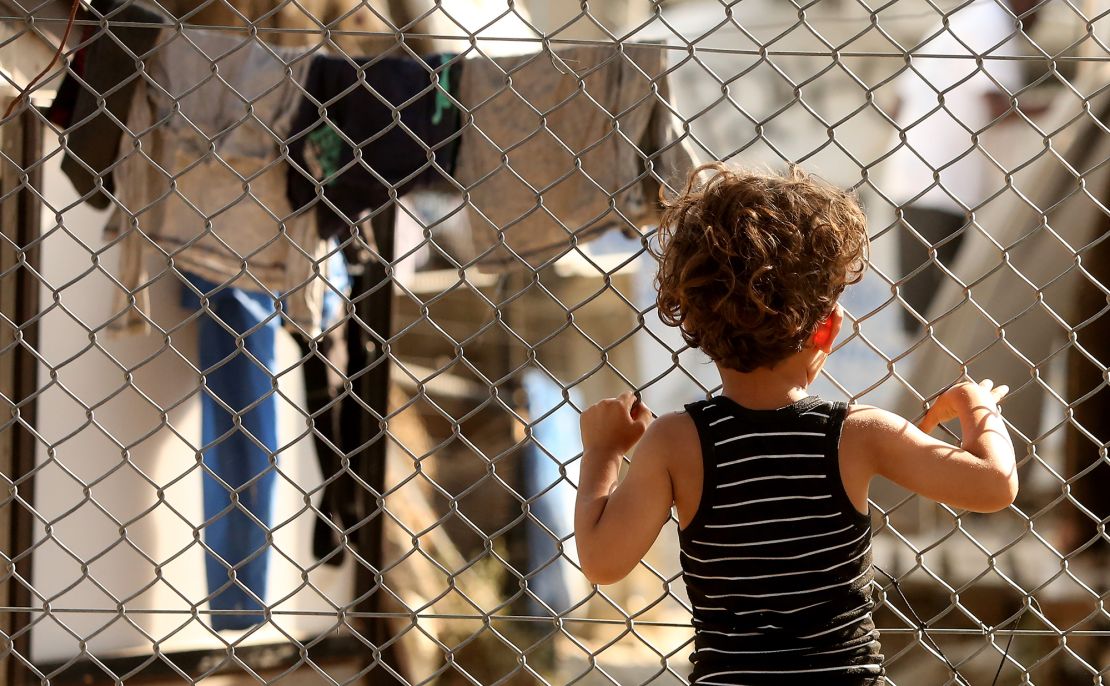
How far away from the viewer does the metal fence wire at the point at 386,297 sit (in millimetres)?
1917

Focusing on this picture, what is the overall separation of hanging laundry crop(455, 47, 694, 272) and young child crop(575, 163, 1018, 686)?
1132 mm

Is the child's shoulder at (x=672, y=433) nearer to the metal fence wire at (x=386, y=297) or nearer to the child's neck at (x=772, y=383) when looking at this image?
the child's neck at (x=772, y=383)

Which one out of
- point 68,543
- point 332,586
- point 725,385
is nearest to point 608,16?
point 332,586

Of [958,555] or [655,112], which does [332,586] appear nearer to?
[655,112]

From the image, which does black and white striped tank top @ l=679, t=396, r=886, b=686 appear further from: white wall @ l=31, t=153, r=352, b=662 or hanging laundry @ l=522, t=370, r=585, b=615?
hanging laundry @ l=522, t=370, r=585, b=615

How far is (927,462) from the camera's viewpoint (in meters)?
1.50

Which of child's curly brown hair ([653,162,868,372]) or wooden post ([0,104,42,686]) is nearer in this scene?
child's curly brown hair ([653,162,868,372])

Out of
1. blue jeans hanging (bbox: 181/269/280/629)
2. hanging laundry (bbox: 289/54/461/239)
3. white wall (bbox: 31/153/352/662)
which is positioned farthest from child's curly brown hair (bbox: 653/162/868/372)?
blue jeans hanging (bbox: 181/269/280/629)

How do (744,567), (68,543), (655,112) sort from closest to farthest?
(744,567), (655,112), (68,543)

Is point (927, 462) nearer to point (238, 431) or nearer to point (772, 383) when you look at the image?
point (772, 383)

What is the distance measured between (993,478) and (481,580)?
502 cm

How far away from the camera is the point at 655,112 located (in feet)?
8.81

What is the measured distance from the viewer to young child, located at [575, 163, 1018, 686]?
1.46m

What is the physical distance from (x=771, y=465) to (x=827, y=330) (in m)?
0.22
